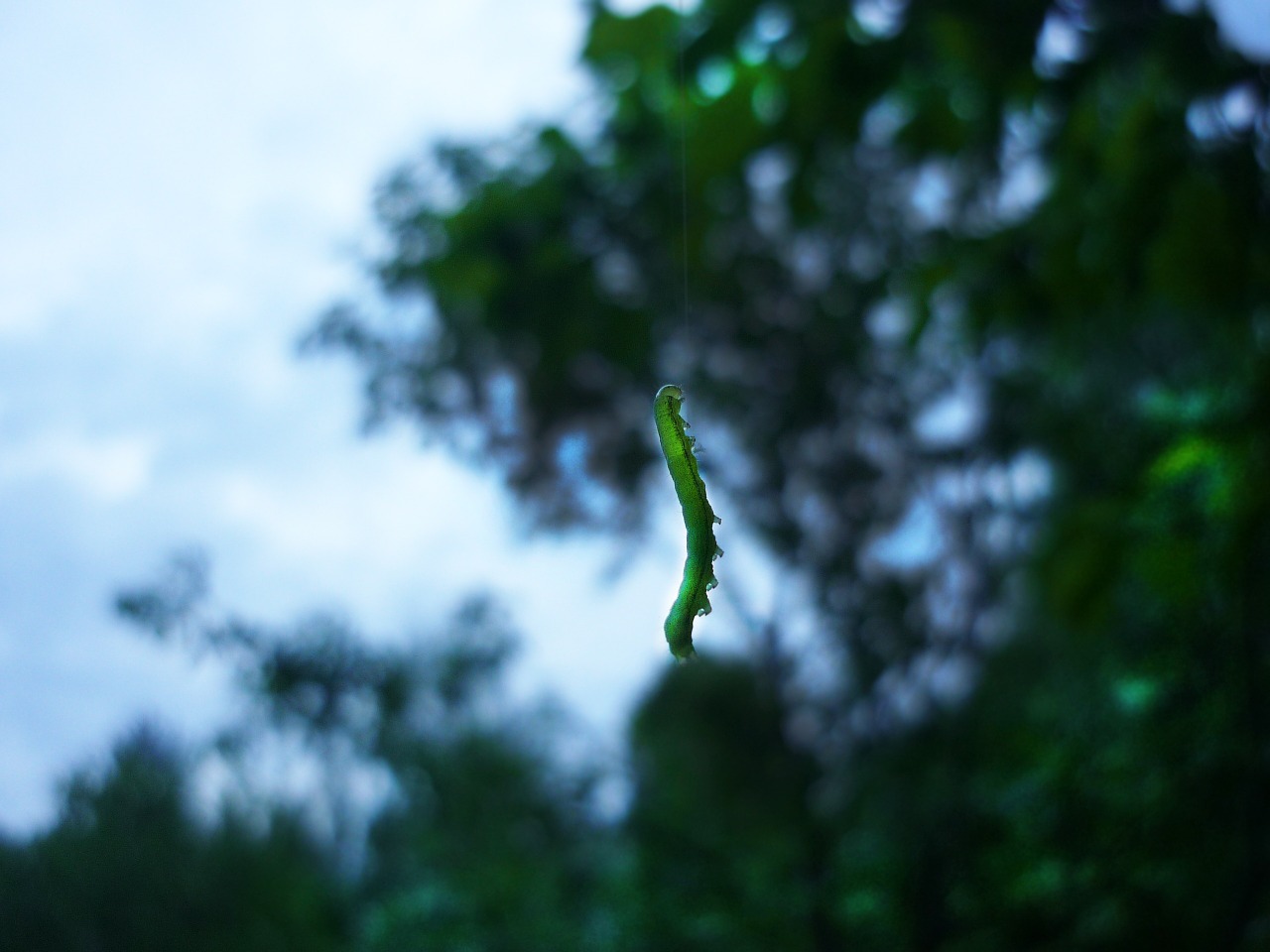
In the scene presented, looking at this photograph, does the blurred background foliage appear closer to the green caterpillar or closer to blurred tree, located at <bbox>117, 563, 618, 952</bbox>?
blurred tree, located at <bbox>117, 563, 618, 952</bbox>

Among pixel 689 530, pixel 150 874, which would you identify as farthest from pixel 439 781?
pixel 689 530

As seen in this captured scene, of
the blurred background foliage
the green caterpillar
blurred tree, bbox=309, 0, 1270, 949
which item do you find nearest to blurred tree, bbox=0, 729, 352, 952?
the blurred background foliage

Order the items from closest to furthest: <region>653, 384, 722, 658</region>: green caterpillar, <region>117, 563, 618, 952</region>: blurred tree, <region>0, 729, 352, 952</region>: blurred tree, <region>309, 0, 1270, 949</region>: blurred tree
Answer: <region>653, 384, 722, 658</region>: green caterpillar, <region>309, 0, 1270, 949</region>: blurred tree, <region>0, 729, 352, 952</region>: blurred tree, <region>117, 563, 618, 952</region>: blurred tree

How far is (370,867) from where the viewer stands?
3.05 meters

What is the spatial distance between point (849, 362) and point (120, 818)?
2234mm

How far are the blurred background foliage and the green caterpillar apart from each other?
75 cm

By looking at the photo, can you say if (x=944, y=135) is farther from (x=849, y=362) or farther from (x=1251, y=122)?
(x=849, y=362)

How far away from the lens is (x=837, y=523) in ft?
11.4

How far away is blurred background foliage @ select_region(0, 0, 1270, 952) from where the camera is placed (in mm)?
1053

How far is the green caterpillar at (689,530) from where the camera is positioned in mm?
281

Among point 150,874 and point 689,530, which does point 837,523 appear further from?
point 689,530

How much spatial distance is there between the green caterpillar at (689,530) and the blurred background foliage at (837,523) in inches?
29.6

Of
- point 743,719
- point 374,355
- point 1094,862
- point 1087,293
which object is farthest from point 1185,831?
point 374,355

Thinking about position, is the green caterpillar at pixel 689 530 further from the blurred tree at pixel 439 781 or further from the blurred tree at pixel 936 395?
the blurred tree at pixel 439 781
